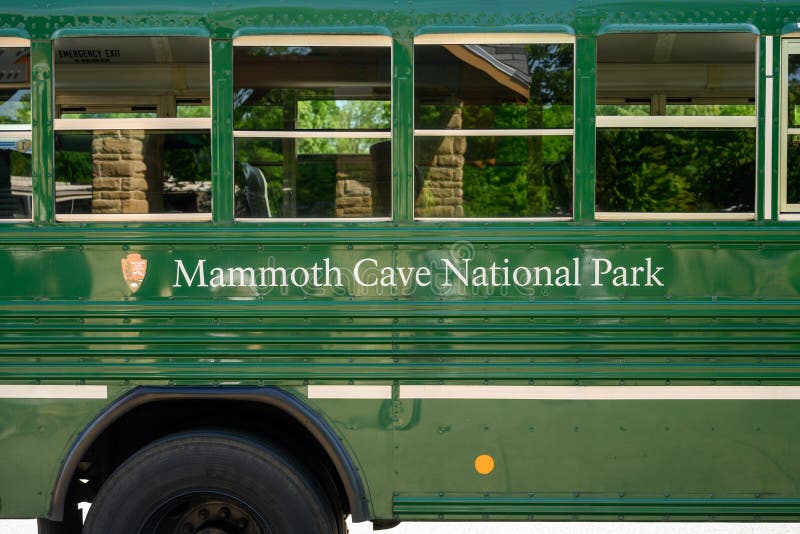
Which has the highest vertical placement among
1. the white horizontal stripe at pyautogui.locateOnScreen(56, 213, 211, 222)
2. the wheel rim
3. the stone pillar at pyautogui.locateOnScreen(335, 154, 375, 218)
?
the stone pillar at pyautogui.locateOnScreen(335, 154, 375, 218)

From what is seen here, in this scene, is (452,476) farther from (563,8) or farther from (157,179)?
(563,8)

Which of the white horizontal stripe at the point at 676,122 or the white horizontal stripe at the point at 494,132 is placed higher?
the white horizontal stripe at the point at 676,122

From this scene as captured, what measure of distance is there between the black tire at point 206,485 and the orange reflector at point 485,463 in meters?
0.70

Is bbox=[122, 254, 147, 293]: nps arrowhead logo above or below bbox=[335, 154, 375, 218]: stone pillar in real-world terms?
below

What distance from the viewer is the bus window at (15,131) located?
3.76 meters

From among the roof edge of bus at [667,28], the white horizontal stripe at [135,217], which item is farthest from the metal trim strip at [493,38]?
the white horizontal stripe at [135,217]

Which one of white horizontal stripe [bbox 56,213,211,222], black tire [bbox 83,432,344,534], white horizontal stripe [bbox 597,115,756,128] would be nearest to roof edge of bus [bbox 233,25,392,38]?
white horizontal stripe [bbox 56,213,211,222]

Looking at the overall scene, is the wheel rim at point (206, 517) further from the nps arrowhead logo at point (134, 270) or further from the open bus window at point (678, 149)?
the open bus window at point (678, 149)

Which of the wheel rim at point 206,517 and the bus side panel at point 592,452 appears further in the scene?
the wheel rim at point 206,517

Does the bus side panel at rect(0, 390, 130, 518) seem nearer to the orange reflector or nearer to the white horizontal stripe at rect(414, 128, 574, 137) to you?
the orange reflector

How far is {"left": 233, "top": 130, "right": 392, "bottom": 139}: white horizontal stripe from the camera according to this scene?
3.74 meters

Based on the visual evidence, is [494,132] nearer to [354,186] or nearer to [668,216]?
[354,186]

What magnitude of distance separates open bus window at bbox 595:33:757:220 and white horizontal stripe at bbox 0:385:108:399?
225 cm

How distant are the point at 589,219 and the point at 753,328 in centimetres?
82
